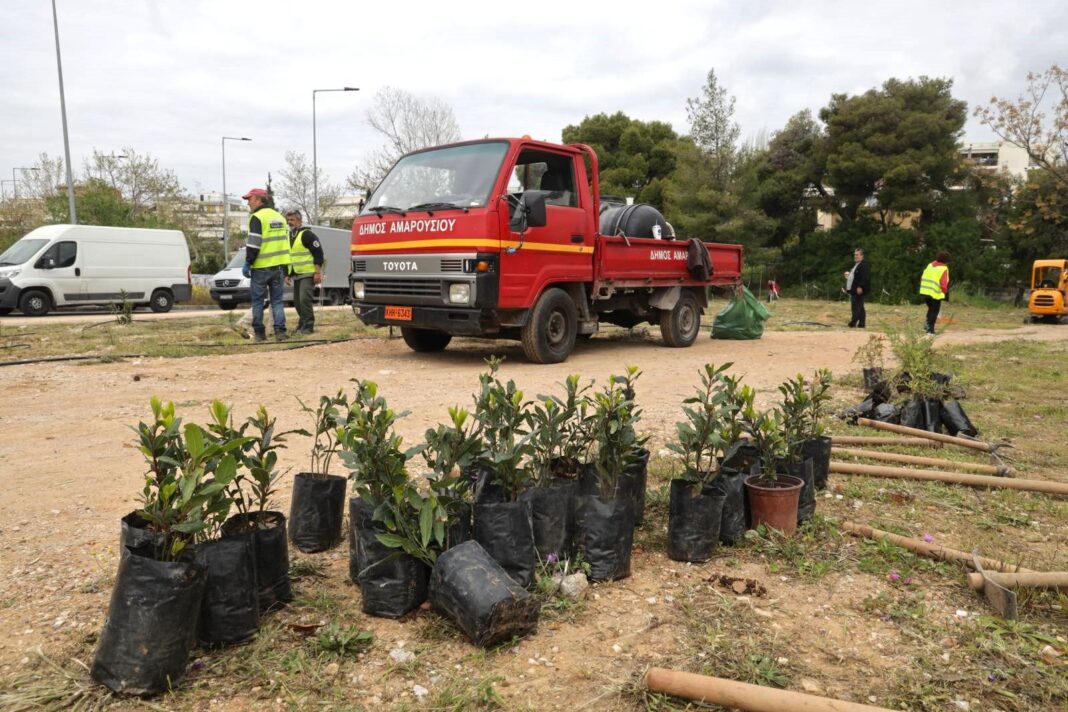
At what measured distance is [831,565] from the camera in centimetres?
300

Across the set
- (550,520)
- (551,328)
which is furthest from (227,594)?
(551,328)

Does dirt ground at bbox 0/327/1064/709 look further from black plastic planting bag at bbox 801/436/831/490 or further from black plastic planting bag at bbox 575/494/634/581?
black plastic planting bag at bbox 801/436/831/490

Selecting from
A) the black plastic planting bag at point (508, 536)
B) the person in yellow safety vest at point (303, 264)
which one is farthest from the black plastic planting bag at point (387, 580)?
the person in yellow safety vest at point (303, 264)

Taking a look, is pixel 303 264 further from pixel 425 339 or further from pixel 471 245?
pixel 471 245

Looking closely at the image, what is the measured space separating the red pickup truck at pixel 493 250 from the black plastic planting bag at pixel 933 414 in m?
3.84

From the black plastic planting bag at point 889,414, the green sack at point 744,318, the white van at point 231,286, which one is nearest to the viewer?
the black plastic planting bag at point 889,414

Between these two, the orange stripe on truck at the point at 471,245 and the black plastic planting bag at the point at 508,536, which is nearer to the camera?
the black plastic planting bag at the point at 508,536

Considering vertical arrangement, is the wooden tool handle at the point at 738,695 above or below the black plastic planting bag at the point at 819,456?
below

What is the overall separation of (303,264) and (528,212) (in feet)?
15.4

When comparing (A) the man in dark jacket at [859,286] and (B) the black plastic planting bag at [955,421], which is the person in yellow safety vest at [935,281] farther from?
(B) the black plastic planting bag at [955,421]

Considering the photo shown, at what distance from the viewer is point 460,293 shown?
23.9ft

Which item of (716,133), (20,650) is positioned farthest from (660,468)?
(716,133)

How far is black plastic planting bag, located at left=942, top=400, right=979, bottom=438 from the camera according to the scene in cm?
514

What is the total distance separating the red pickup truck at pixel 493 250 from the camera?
23.8 ft
